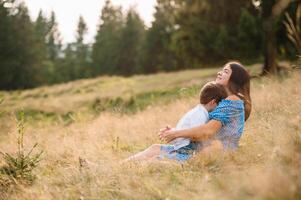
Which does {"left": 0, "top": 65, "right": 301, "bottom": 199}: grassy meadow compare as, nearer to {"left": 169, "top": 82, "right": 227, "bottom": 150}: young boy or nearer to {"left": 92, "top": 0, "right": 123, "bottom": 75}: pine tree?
{"left": 169, "top": 82, "right": 227, "bottom": 150}: young boy

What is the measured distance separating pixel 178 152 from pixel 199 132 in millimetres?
364

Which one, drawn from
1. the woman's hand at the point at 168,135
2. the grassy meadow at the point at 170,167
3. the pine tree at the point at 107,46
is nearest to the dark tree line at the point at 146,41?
the pine tree at the point at 107,46

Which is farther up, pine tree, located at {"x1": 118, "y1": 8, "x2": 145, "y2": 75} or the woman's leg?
pine tree, located at {"x1": 118, "y1": 8, "x2": 145, "y2": 75}

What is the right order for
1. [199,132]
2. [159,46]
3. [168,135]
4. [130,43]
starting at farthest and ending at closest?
[130,43], [159,46], [168,135], [199,132]

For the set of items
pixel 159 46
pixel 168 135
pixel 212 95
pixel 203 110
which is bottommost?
pixel 168 135

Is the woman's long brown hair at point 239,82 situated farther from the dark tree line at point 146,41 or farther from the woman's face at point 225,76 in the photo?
the dark tree line at point 146,41

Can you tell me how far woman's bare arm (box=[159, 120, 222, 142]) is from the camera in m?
4.96

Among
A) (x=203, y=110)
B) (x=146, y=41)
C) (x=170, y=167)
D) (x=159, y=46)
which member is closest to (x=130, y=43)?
(x=146, y=41)

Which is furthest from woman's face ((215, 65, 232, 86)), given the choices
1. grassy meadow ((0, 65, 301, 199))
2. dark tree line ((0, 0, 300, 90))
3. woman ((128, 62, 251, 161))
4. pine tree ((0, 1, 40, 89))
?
pine tree ((0, 1, 40, 89))

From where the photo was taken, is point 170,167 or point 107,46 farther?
point 107,46

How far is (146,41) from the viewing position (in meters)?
48.8

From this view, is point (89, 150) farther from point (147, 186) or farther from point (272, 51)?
point (272, 51)

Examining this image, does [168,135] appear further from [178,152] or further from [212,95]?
[212,95]

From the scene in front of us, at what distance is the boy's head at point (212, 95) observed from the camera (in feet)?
17.3
